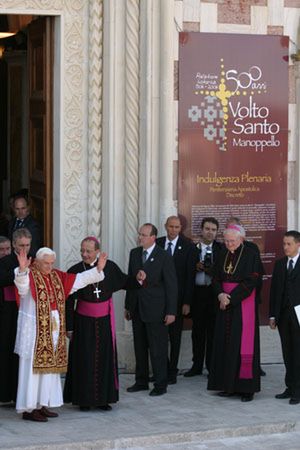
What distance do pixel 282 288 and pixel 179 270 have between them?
3.97 feet

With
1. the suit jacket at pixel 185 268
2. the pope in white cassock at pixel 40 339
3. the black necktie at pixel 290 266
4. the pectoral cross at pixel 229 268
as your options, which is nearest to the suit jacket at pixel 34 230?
the suit jacket at pixel 185 268

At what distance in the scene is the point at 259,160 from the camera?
14398mm

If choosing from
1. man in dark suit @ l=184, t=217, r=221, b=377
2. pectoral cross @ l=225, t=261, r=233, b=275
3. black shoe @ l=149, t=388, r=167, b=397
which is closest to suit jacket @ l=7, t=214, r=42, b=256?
man in dark suit @ l=184, t=217, r=221, b=377

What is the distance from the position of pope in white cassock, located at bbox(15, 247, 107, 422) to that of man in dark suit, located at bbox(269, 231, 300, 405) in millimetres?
2204

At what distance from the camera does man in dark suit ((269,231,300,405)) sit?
12766mm

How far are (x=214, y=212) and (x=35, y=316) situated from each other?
3.12 m

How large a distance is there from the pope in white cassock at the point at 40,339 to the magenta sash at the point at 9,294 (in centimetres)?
36

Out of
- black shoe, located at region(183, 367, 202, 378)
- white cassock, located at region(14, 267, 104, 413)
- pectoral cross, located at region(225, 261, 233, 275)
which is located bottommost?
black shoe, located at region(183, 367, 202, 378)

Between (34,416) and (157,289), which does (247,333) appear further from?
(34,416)

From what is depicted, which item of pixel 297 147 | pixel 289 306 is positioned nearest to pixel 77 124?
pixel 297 147

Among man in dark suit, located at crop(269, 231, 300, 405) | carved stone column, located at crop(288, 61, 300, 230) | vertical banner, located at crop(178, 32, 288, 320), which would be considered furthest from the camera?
carved stone column, located at crop(288, 61, 300, 230)

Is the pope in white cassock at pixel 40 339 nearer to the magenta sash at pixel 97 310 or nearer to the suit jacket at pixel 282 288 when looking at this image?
the magenta sash at pixel 97 310

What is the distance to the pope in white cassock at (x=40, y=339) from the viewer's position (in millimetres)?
11766

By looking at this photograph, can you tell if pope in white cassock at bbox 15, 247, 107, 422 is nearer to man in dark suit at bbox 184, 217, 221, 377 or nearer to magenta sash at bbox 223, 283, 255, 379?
magenta sash at bbox 223, 283, 255, 379
